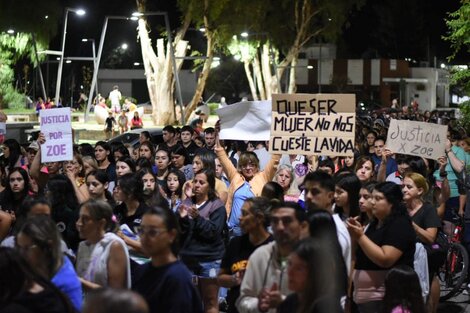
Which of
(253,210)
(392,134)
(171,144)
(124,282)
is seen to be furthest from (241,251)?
(171,144)

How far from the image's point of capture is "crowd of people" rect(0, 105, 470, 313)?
5.21m

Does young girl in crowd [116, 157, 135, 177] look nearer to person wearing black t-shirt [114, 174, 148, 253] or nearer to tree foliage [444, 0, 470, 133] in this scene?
person wearing black t-shirt [114, 174, 148, 253]

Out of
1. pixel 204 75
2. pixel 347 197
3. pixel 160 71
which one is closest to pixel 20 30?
pixel 160 71

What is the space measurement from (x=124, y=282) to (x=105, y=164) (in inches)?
274

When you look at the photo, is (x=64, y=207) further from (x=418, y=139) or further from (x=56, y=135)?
(x=418, y=139)

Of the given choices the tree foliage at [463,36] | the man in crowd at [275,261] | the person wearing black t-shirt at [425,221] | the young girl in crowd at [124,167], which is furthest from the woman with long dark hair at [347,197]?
the tree foliage at [463,36]

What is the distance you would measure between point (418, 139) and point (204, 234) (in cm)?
478

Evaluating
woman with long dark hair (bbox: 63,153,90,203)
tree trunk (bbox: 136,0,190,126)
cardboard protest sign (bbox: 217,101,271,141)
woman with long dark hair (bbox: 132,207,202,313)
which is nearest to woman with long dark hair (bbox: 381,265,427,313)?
→ woman with long dark hair (bbox: 132,207,202,313)

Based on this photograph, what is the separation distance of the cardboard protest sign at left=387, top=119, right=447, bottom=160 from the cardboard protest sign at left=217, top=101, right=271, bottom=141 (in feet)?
6.26

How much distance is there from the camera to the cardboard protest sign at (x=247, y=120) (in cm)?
1396

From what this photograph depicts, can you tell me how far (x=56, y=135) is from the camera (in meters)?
12.1

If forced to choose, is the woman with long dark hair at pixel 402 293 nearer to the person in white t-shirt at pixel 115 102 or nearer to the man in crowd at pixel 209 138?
the man in crowd at pixel 209 138

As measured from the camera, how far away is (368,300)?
7344mm

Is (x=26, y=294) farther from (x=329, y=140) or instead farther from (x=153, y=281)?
(x=329, y=140)
